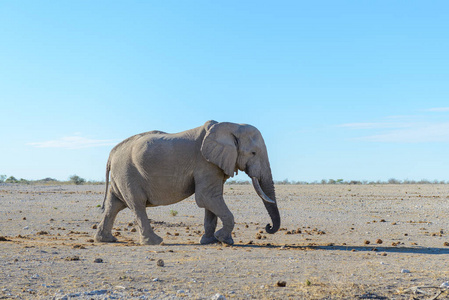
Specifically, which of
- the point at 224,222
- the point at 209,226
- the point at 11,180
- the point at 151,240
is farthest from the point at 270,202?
the point at 11,180

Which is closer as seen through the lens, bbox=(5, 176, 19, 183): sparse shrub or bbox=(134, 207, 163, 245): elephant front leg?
bbox=(134, 207, 163, 245): elephant front leg

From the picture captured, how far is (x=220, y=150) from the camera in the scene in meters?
13.4

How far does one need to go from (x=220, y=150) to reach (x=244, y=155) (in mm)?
663

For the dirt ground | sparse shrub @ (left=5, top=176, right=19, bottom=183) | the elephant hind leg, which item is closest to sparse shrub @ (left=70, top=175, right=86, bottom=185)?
sparse shrub @ (left=5, top=176, right=19, bottom=183)

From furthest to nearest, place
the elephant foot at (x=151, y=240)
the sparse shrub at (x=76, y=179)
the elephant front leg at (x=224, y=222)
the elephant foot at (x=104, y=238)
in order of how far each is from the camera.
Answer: the sparse shrub at (x=76, y=179) < the elephant foot at (x=104, y=238) < the elephant foot at (x=151, y=240) < the elephant front leg at (x=224, y=222)

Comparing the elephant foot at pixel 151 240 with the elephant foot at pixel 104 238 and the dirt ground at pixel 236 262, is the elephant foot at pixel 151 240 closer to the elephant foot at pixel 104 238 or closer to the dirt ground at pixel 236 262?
the dirt ground at pixel 236 262

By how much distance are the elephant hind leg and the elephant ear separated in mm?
3097

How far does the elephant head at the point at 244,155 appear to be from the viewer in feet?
44.1

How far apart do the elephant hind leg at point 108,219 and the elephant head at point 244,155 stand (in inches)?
122

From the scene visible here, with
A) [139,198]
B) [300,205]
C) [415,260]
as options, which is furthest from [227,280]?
[300,205]

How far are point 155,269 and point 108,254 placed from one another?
2165 mm

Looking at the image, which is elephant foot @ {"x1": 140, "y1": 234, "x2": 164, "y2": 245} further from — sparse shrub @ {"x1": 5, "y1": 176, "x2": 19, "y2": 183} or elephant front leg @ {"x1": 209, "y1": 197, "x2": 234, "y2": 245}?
sparse shrub @ {"x1": 5, "y1": 176, "x2": 19, "y2": 183}

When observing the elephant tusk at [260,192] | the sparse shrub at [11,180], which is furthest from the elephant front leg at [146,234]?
the sparse shrub at [11,180]

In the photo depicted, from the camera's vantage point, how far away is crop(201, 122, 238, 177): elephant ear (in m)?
13.4
